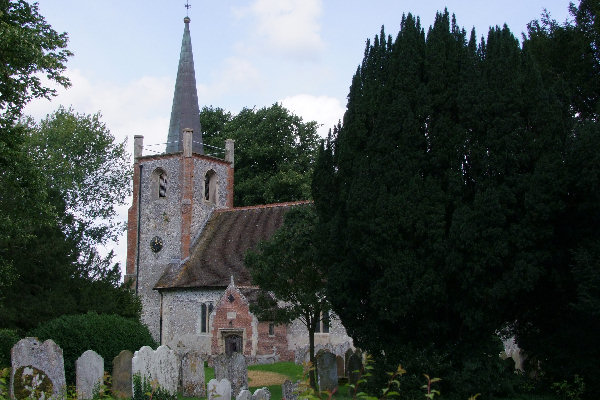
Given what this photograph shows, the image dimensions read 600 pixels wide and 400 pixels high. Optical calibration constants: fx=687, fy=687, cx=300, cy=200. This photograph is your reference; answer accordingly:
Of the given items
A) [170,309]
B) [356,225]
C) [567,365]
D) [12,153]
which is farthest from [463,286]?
[170,309]

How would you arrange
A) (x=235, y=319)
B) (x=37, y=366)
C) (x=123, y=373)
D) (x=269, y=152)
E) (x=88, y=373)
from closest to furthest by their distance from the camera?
(x=37, y=366), (x=88, y=373), (x=123, y=373), (x=235, y=319), (x=269, y=152)

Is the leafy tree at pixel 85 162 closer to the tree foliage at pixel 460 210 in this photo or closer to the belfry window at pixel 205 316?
the belfry window at pixel 205 316

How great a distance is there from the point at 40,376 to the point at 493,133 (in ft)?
32.5

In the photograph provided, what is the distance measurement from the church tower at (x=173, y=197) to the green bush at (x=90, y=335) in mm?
14547

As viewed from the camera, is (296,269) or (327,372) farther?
(296,269)

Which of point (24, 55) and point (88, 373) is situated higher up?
point (24, 55)

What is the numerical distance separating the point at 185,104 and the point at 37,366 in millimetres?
26200

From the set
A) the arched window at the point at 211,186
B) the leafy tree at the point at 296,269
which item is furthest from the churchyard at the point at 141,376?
the arched window at the point at 211,186

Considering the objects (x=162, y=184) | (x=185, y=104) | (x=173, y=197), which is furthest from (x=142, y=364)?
(x=185, y=104)

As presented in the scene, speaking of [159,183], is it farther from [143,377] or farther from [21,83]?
[143,377]

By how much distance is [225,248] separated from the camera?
109 feet

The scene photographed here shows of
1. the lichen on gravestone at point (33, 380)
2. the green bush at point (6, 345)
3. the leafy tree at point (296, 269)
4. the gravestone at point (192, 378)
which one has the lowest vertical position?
the gravestone at point (192, 378)

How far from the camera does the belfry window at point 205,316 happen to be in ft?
104

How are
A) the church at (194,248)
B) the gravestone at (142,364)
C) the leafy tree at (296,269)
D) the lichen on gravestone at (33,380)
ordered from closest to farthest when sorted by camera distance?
the lichen on gravestone at (33,380)
the gravestone at (142,364)
the leafy tree at (296,269)
the church at (194,248)
